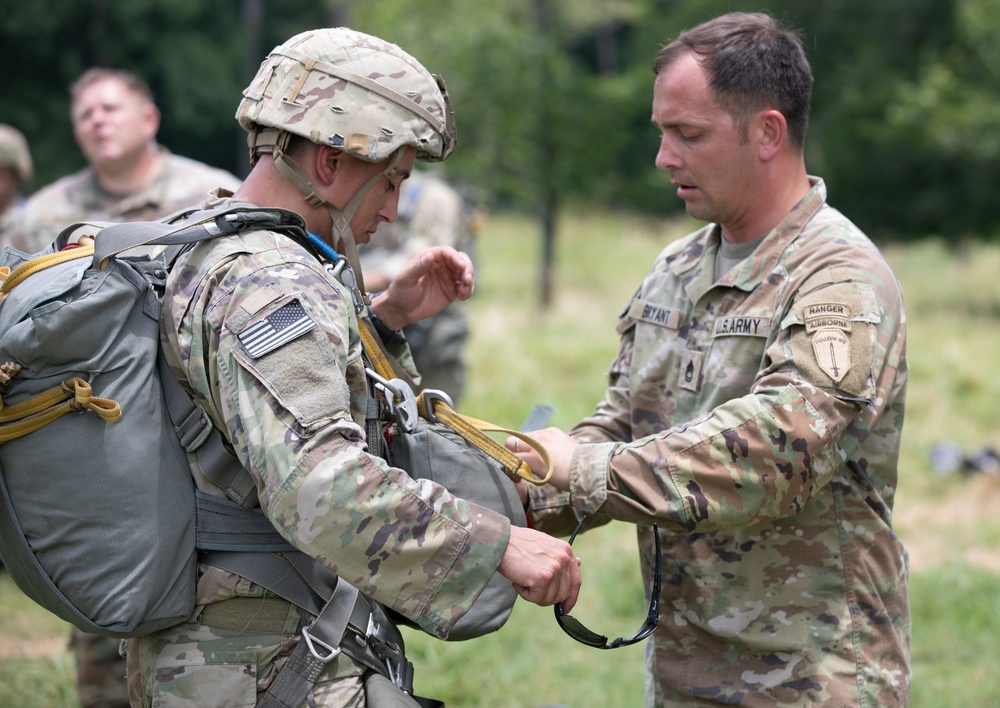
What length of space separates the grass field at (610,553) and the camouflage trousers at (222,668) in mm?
2697

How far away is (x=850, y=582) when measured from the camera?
293cm

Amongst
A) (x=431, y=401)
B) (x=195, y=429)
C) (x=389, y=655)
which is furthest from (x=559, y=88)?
(x=195, y=429)

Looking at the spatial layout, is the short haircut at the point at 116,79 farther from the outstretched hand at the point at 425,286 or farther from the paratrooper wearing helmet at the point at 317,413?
the paratrooper wearing helmet at the point at 317,413

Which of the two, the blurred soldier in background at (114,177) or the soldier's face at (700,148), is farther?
the blurred soldier in background at (114,177)

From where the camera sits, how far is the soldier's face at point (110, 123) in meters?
6.09

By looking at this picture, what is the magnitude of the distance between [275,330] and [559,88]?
563 inches

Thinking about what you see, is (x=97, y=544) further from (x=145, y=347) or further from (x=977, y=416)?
(x=977, y=416)

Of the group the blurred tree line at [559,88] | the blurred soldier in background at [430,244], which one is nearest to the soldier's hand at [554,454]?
the blurred soldier in background at [430,244]

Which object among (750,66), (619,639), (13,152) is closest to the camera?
(619,639)

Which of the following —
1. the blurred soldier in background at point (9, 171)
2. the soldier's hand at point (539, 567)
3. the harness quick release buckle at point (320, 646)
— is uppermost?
the soldier's hand at point (539, 567)

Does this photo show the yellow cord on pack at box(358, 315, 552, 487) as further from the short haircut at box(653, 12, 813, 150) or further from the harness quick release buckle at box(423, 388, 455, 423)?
the short haircut at box(653, 12, 813, 150)

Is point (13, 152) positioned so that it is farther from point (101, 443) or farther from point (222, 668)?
point (222, 668)

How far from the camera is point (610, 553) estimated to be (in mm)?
6969

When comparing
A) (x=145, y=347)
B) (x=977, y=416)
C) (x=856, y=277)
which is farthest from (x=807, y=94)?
(x=977, y=416)
